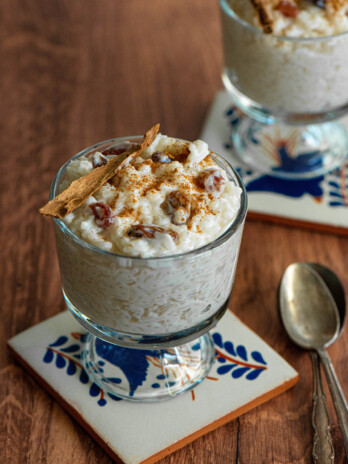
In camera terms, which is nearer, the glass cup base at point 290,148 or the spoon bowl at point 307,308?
the spoon bowl at point 307,308

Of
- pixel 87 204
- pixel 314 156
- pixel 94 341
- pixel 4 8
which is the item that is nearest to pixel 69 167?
pixel 87 204

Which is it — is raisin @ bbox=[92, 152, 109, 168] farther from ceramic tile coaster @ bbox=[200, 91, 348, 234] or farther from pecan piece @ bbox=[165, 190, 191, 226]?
ceramic tile coaster @ bbox=[200, 91, 348, 234]

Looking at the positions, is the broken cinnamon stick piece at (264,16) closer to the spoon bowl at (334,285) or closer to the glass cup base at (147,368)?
the spoon bowl at (334,285)

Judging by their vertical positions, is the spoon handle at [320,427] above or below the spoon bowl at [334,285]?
below

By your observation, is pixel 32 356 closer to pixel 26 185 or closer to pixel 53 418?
pixel 53 418

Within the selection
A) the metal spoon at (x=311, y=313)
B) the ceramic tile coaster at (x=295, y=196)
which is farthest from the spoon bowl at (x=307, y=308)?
the ceramic tile coaster at (x=295, y=196)

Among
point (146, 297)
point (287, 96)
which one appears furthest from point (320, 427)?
point (287, 96)

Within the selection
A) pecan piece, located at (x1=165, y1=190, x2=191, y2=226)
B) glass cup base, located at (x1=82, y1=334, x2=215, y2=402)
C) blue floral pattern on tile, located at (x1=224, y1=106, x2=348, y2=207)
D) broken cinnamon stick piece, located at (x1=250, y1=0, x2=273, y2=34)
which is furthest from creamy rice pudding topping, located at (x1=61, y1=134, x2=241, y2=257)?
blue floral pattern on tile, located at (x1=224, y1=106, x2=348, y2=207)
